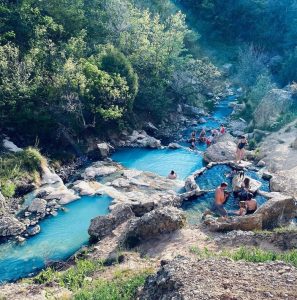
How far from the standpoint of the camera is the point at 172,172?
24.5 metres

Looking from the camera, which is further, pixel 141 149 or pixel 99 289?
pixel 141 149

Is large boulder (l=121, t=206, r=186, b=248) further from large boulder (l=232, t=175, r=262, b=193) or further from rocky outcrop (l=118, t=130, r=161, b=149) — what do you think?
rocky outcrop (l=118, t=130, r=161, b=149)

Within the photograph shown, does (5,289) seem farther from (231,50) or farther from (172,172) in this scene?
(231,50)

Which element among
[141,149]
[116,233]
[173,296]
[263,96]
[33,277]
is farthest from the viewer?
[263,96]

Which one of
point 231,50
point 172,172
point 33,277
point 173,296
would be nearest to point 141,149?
point 172,172

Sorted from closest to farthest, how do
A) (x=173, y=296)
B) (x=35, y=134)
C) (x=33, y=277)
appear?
1. (x=173, y=296)
2. (x=33, y=277)
3. (x=35, y=134)

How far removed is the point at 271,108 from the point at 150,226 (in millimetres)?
20342

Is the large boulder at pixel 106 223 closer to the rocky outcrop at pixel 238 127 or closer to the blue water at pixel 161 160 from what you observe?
the blue water at pixel 161 160

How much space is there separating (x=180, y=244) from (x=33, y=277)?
573 cm

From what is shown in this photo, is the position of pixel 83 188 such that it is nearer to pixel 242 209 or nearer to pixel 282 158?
pixel 242 209

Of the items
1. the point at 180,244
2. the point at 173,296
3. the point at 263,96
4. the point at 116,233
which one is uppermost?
the point at 263,96

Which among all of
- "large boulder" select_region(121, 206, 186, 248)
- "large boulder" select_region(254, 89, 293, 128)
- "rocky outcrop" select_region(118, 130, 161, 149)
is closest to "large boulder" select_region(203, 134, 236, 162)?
"rocky outcrop" select_region(118, 130, 161, 149)

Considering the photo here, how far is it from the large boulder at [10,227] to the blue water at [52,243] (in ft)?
2.19

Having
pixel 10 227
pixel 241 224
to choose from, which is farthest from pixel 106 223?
pixel 241 224
